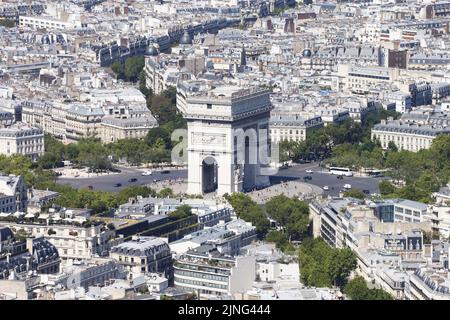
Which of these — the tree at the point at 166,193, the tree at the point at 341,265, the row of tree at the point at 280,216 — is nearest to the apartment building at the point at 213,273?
the tree at the point at 341,265

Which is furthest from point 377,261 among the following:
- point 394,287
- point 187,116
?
point 187,116

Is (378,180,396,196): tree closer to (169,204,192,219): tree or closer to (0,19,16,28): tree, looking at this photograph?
(169,204,192,219): tree

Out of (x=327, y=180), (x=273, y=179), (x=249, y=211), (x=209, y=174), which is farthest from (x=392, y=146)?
(x=249, y=211)

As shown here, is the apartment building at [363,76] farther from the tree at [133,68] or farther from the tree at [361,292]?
the tree at [361,292]

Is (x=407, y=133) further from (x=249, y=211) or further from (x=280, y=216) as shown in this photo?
(x=280, y=216)

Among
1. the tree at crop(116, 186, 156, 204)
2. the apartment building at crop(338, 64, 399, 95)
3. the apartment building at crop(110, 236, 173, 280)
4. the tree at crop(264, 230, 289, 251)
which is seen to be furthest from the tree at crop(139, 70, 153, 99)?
the apartment building at crop(110, 236, 173, 280)
